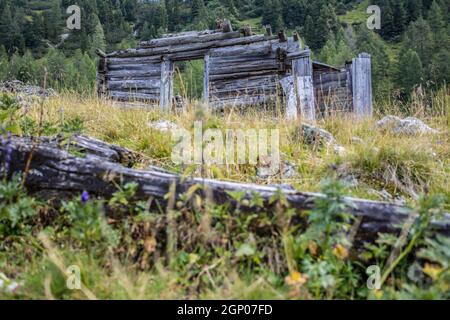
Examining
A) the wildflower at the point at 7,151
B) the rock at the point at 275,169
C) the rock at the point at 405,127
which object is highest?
the rock at the point at 405,127

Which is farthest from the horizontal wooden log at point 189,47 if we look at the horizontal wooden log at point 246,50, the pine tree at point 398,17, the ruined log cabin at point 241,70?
the pine tree at point 398,17

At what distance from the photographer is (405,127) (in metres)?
4.67

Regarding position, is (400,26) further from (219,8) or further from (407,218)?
(407,218)

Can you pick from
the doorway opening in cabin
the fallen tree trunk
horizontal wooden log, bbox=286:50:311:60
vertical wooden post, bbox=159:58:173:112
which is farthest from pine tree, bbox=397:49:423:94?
the fallen tree trunk

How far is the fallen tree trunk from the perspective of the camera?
166 centimetres

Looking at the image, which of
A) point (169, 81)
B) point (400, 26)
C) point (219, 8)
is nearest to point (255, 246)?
point (169, 81)

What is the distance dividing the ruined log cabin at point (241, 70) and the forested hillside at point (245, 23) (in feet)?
99.7

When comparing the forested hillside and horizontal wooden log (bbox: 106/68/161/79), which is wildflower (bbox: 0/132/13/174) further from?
the forested hillside

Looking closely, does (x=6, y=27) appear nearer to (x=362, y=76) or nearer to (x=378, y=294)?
(x=362, y=76)

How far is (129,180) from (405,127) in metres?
3.93

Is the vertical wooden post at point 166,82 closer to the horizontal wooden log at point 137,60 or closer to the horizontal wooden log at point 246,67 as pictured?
the horizontal wooden log at point 137,60

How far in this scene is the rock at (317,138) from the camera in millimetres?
3783

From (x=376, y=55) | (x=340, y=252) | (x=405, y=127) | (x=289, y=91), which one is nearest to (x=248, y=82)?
(x=289, y=91)
